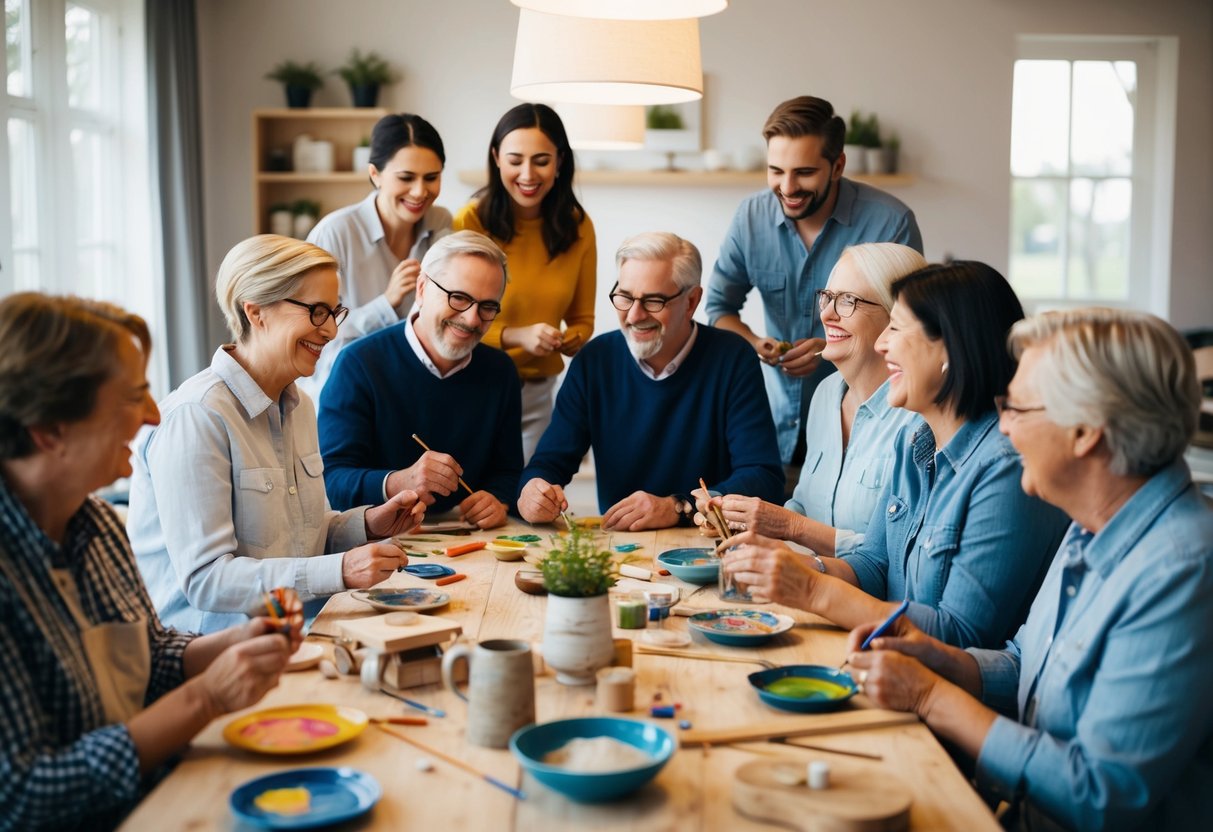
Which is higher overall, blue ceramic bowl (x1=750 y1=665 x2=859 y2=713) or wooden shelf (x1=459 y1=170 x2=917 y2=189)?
wooden shelf (x1=459 y1=170 x2=917 y2=189)

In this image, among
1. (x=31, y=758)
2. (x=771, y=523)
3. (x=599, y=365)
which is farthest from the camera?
(x=599, y=365)

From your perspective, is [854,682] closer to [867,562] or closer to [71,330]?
[867,562]

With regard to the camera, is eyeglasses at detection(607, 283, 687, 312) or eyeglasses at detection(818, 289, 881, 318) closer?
eyeglasses at detection(818, 289, 881, 318)

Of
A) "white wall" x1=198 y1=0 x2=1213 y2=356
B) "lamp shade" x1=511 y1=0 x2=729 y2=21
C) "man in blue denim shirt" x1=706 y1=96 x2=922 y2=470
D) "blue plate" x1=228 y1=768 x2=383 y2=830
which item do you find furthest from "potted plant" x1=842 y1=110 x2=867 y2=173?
"blue plate" x1=228 y1=768 x2=383 y2=830

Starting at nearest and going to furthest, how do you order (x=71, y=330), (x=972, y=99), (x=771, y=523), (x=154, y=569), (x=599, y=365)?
(x=71, y=330) → (x=154, y=569) → (x=771, y=523) → (x=599, y=365) → (x=972, y=99)

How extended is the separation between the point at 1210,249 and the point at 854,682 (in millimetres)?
6585

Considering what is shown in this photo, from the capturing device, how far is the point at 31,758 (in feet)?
4.47

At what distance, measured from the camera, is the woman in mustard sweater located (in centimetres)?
377

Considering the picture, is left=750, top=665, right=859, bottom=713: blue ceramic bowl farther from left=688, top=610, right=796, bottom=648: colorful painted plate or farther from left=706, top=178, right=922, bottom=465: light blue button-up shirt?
left=706, top=178, right=922, bottom=465: light blue button-up shirt

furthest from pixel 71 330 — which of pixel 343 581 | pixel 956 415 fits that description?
pixel 956 415

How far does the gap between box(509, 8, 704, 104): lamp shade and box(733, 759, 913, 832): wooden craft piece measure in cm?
178

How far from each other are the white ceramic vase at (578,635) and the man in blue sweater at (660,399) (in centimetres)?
144

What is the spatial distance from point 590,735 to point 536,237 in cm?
258

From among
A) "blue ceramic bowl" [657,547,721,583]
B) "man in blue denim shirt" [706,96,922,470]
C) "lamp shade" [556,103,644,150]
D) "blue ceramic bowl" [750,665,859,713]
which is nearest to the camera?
"blue ceramic bowl" [750,665,859,713]
